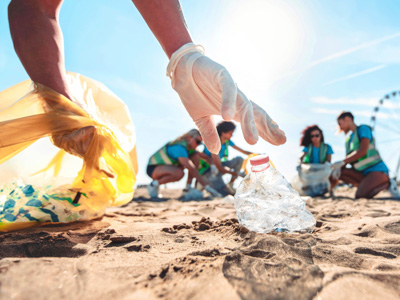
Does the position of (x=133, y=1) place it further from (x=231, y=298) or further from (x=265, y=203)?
(x=231, y=298)

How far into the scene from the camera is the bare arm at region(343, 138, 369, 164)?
409 centimetres

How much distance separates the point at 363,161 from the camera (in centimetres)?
427

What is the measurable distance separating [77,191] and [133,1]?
3.62ft

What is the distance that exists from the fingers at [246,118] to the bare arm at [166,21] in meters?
0.42

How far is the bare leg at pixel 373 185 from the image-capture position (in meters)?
4.04

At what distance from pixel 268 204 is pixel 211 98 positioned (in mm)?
642

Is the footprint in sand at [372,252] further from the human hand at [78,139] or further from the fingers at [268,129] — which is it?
the human hand at [78,139]

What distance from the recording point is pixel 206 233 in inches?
51.3

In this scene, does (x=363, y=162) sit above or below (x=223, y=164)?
below

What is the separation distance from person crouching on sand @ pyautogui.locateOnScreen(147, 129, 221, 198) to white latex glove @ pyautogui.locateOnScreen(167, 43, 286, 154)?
3387 mm

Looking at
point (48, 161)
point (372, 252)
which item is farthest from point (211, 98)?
point (48, 161)

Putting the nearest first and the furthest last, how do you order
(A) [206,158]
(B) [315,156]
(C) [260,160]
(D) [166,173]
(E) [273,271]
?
(E) [273,271]
(C) [260,160]
(B) [315,156]
(D) [166,173]
(A) [206,158]

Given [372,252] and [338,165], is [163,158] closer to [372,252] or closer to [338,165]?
[338,165]

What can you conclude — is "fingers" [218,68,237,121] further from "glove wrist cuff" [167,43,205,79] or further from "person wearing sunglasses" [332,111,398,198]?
"person wearing sunglasses" [332,111,398,198]
